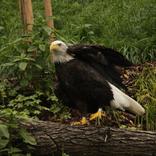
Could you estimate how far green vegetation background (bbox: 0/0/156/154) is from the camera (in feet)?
21.1

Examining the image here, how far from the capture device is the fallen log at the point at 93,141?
17.3 feet

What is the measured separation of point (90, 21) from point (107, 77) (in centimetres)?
474

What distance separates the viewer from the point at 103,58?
5.87m

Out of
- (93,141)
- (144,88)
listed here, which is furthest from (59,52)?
(144,88)

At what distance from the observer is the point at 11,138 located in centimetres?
515

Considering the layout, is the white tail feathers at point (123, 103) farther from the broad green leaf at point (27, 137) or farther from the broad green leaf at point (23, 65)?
the broad green leaf at point (23, 65)

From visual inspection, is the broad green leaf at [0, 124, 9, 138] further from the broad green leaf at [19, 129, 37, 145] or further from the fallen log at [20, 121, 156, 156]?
the fallen log at [20, 121, 156, 156]

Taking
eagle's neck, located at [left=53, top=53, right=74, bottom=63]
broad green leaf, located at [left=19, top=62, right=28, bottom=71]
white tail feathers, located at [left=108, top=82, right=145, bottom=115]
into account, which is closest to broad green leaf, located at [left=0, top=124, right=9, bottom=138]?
eagle's neck, located at [left=53, top=53, right=74, bottom=63]

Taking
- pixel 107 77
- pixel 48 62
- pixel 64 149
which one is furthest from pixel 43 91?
pixel 64 149

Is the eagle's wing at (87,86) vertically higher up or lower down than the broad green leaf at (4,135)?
higher up

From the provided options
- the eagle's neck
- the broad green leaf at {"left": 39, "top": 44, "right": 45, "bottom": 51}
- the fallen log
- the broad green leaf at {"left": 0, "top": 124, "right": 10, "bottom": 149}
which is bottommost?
the fallen log

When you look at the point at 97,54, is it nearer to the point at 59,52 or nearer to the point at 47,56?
the point at 59,52

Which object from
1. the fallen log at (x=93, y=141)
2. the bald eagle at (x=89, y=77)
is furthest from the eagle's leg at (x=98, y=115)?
the fallen log at (x=93, y=141)

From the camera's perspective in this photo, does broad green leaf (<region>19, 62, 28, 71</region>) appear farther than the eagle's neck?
Yes
